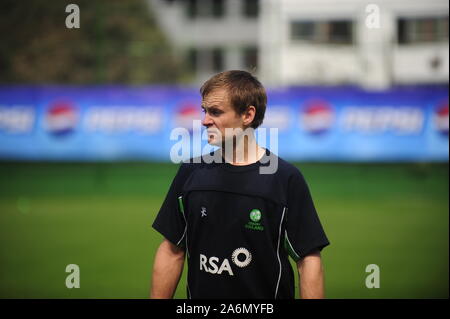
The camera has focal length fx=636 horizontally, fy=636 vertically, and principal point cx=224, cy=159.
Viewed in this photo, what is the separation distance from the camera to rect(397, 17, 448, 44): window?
26.0m

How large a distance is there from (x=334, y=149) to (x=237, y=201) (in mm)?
12983

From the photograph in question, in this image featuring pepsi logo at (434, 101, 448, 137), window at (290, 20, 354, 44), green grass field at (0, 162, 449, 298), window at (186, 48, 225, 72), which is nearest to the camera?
green grass field at (0, 162, 449, 298)

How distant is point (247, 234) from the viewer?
11.6 ft

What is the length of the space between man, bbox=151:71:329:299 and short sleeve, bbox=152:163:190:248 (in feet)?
0.11

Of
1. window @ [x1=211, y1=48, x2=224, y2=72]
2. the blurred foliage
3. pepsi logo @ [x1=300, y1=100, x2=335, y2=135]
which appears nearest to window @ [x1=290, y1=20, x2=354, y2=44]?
the blurred foliage

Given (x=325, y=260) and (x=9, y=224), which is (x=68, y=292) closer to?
(x=325, y=260)

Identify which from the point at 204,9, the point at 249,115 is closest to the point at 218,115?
the point at 249,115

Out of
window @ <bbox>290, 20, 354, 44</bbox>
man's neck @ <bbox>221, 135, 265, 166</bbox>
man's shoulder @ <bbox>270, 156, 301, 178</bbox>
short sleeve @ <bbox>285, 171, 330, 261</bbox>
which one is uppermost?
window @ <bbox>290, 20, 354, 44</bbox>

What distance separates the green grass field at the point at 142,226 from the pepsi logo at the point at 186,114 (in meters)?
1.24

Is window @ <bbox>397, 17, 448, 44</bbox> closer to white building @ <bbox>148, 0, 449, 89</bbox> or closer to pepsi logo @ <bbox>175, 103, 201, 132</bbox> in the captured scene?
white building @ <bbox>148, 0, 449, 89</bbox>

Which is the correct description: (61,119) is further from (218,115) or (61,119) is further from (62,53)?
(218,115)
